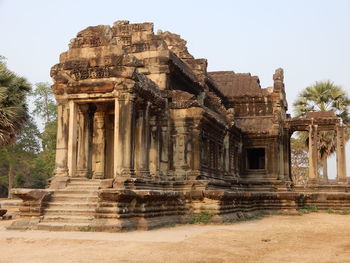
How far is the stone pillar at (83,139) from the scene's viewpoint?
16.1 m

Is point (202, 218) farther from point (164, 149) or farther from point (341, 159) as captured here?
point (341, 159)

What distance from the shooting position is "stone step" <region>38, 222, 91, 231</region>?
469 inches

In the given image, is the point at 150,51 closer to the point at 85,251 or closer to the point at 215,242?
the point at 215,242

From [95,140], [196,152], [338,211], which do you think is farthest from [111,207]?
[338,211]

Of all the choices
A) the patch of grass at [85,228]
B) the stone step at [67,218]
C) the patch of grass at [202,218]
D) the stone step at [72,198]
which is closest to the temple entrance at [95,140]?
the stone step at [72,198]

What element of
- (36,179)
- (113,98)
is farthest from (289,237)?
(36,179)

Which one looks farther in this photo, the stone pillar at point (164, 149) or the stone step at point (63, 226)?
the stone pillar at point (164, 149)

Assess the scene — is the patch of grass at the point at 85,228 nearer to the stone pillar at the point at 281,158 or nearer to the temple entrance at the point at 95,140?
the temple entrance at the point at 95,140

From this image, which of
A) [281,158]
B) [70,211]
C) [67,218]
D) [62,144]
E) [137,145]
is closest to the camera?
[67,218]

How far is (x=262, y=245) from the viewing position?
31.6 feet

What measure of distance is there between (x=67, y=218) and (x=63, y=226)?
0.48m

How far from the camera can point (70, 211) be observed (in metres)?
12.8

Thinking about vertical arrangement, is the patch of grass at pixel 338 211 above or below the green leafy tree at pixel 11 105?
below

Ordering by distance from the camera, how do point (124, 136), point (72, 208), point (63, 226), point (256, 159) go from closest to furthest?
point (63, 226)
point (72, 208)
point (124, 136)
point (256, 159)
